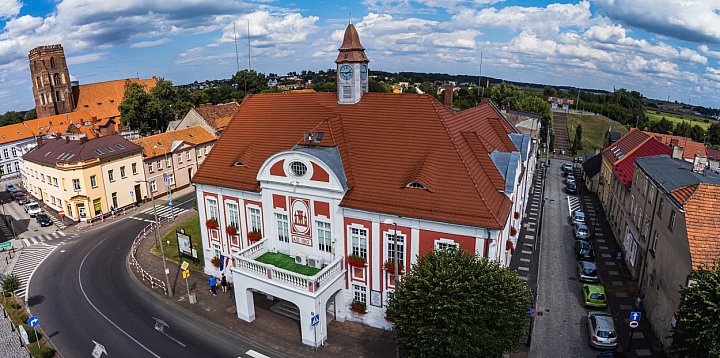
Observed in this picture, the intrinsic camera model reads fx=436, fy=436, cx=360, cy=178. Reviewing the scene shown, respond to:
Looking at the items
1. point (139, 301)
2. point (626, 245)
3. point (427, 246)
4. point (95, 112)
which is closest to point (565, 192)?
point (626, 245)

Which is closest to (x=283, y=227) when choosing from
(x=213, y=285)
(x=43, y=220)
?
(x=213, y=285)

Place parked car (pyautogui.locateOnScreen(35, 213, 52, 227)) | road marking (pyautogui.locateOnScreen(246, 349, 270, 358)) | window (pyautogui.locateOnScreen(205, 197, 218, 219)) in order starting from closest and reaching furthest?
1. road marking (pyautogui.locateOnScreen(246, 349, 270, 358))
2. window (pyautogui.locateOnScreen(205, 197, 218, 219))
3. parked car (pyautogui.locateOnScreen(35, 213, 52, 227))

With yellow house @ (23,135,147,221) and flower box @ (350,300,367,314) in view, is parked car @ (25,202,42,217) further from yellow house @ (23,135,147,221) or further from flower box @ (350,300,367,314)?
flower box @ (350,300,367,314)

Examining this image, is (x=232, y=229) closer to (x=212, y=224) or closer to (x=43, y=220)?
(x=212, y=224)

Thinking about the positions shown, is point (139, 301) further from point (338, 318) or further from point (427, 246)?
point (427, 246)

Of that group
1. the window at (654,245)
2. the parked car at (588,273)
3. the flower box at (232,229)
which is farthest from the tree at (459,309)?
the flower box at (232,229)

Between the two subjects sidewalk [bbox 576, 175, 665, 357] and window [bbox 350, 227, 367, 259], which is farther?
window [bbox 350, 227, 367, 259]

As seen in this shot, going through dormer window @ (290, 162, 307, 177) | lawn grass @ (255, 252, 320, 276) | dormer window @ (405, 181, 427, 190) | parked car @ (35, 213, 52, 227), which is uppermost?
dormer window @ (290, 162, 307, 177)

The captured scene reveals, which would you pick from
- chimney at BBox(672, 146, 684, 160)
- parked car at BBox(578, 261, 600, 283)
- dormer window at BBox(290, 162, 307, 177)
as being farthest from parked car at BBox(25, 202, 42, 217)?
chimney at BBox(672, 146, 684, 160)

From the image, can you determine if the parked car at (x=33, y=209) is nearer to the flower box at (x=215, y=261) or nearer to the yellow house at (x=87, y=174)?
the yellow house at (x=87, y=174)
